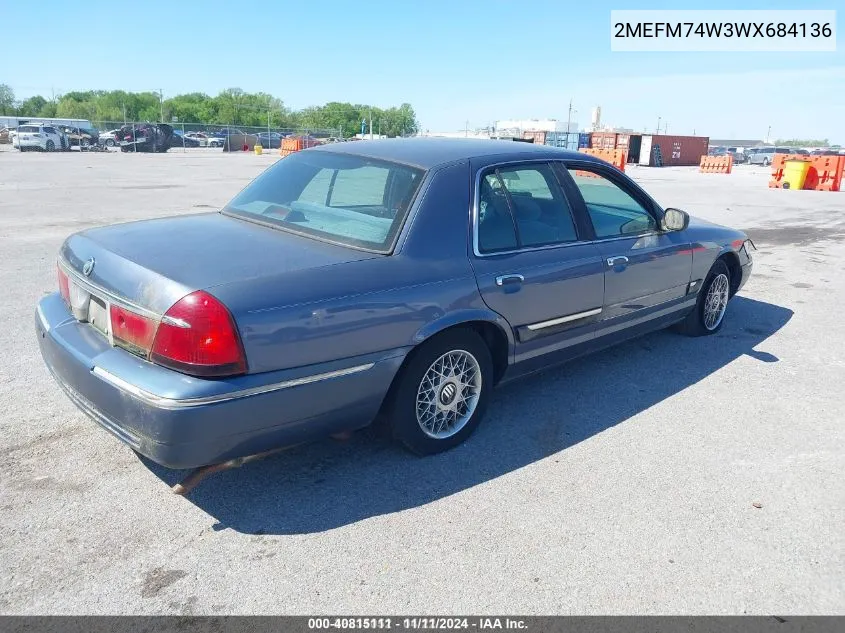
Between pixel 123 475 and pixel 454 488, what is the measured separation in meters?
1.59

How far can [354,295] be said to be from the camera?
9.76 feet

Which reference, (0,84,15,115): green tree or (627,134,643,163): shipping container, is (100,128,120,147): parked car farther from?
(0,84,15,115): green tree

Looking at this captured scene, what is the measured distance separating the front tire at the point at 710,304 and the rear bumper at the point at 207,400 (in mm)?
3421

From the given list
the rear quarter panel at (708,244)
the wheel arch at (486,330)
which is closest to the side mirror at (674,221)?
the rear quarter panel at (708,244)

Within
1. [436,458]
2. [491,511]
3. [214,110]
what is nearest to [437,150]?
[436,458]

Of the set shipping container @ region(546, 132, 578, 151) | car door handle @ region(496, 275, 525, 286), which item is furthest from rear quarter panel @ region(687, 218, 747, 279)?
shipping container @ region(546, 132, 578, 151)

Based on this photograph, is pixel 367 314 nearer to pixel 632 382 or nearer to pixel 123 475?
pixel 123 475

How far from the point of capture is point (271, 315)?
274 cm

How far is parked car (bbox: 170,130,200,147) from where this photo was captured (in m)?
48.0

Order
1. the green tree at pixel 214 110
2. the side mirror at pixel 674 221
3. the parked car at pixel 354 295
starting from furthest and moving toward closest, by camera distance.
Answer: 1. the green tree at pixel 214 110
2. the side mirror at pixel 674 221
3. the parked car at pixel 354 295

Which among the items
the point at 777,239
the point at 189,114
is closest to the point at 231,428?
the point at 777,239

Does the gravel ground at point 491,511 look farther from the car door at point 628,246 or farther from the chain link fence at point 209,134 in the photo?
the chain link fence at point 209,134

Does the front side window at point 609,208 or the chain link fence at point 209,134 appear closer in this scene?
the front side window at point 609,208

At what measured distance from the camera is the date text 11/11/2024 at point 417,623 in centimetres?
240
